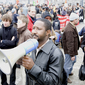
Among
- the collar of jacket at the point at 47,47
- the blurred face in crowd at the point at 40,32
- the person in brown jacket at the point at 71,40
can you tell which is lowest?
the person in brown jacket at the point at 71,40

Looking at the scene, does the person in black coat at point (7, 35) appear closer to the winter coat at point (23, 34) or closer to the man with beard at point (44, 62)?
the winter coat at point (23, 34)

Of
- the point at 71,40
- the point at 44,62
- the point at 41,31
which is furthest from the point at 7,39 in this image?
the point at 44,62

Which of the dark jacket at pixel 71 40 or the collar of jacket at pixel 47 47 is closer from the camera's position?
the collar of jacket at pixel 47 47

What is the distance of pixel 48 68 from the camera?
5.46ft

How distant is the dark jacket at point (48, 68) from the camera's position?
1.52 metres

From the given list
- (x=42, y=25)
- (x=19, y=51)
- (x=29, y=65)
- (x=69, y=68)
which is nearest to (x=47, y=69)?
(x=29, y=65)

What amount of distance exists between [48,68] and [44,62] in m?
0.09

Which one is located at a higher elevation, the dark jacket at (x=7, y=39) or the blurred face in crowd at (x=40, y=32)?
the blurred face in crowd at (x=40, y=32)

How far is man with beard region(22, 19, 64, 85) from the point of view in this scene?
1511 mm

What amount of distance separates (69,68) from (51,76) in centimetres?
231

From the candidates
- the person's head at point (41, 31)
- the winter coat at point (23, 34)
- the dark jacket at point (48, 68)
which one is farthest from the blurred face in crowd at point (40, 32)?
the winter coat at point (23, 34)

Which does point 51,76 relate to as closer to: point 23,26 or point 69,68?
point 23,26

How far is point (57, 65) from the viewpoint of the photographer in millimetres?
1574

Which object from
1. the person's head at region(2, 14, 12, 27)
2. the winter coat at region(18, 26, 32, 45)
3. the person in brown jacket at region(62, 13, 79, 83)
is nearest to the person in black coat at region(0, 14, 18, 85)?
the person's head at region(2, 14, 12, 27)
